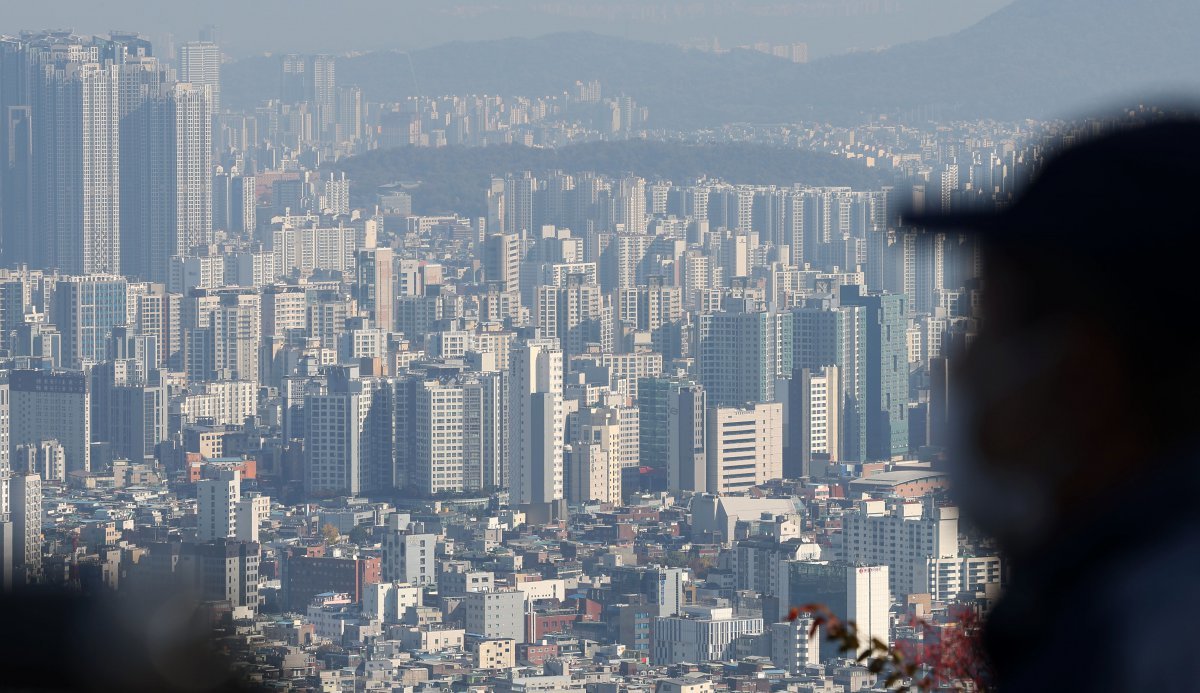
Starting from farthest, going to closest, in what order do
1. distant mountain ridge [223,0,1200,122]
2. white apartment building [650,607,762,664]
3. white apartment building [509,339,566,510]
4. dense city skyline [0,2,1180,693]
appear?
distant mountain ridge [223,0,1200,122], white apartment building [509,339,566,510], white apartment building [650,607,762,664], dense city skyline [0,2,1180,693]

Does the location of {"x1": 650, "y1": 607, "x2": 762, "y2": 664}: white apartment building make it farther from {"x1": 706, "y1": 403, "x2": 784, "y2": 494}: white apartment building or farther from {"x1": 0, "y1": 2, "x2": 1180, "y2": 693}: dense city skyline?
{"x1": 706, "y1": 403, "x2": 784, "y2": 494}: white apartment building

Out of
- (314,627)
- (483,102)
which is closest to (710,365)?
(314,627)

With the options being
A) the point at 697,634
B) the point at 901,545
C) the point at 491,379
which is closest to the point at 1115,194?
the point at 697,634

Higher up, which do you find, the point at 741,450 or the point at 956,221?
the point at 956,221

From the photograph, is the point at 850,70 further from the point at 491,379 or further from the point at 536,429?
the point at 536,429

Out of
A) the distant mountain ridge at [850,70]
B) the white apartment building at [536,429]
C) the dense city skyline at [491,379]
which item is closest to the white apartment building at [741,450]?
the dense city skyline at [491,379]

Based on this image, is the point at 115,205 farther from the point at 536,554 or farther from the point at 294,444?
the point at 536,554

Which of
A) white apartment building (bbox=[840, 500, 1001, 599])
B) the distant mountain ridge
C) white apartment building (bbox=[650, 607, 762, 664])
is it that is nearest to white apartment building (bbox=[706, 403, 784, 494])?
white apartment building (bbox=[840, 500, 1001, 599])
